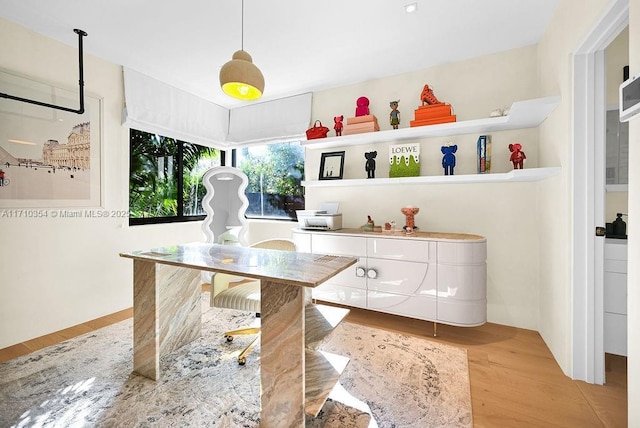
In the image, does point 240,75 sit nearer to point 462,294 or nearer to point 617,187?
point 462,294

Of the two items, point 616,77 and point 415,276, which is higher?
point 616,77

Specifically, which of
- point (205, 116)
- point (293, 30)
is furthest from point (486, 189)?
point (205, 116)

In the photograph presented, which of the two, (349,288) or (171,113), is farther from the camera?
(171,113)

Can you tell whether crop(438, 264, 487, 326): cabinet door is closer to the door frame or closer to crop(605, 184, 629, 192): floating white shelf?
the door frame

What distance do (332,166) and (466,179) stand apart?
1462 mm

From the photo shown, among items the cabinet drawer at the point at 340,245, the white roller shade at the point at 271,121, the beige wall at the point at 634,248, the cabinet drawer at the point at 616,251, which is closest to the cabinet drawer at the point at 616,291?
the cabinet drawer at the point at 616,251

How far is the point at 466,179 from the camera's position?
8.49 feet

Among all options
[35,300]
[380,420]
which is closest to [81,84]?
[35,300]

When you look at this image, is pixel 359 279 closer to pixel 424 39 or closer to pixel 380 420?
pixel 380 420

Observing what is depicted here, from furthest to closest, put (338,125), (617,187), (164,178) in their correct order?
(164,178)
(338,125)
(617,187)

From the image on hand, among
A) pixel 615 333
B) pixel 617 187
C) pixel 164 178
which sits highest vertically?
pixel 164 178

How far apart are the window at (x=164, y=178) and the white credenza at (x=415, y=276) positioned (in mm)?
2061

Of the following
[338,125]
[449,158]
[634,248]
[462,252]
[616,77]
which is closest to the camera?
[634,248]

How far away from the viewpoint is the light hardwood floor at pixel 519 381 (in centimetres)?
157
